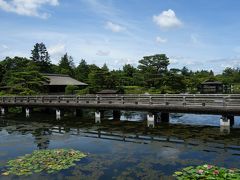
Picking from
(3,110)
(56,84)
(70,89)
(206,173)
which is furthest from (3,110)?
(206,173)

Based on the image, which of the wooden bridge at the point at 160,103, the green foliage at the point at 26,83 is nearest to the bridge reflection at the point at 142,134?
the wooden bridge at the point at 160,103

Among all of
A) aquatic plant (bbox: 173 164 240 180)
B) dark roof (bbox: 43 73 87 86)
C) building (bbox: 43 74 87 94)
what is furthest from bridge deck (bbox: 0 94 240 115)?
dark roof (bbox: 43 73 87 86)

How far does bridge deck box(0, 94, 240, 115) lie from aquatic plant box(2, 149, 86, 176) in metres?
11.1

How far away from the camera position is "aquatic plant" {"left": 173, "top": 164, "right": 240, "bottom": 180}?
11367 mm

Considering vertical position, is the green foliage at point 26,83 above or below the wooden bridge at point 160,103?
above

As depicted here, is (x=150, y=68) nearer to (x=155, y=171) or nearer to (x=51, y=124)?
(x=51, y=124)

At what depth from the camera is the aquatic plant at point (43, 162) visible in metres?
13.7

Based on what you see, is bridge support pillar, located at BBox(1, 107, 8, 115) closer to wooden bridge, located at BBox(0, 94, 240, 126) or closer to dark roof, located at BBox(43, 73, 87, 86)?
A: wooden bridge, located at BBox(0, 94, 240, 126)

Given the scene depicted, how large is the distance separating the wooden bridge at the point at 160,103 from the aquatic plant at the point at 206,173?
10.6 m

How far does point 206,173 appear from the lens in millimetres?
11875

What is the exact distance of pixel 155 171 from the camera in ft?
43.8

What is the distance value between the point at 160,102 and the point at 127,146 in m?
8.74

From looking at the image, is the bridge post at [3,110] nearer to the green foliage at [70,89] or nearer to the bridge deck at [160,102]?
the bridge deck at [160,102]

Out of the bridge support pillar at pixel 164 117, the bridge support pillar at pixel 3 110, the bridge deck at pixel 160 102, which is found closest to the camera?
the bridge deck at pixel 160 102
